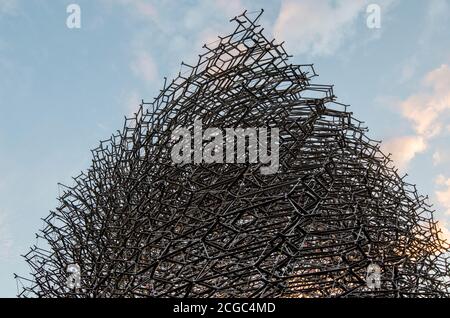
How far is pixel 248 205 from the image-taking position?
667 inches

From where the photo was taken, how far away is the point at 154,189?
18672 mm

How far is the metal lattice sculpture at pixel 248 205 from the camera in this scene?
16436mm
